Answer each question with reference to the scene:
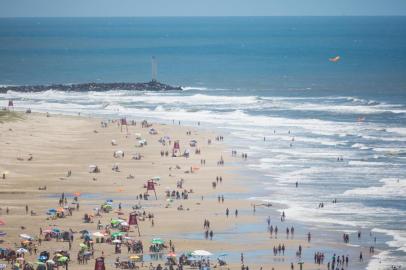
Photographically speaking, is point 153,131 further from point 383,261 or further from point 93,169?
point 383,261

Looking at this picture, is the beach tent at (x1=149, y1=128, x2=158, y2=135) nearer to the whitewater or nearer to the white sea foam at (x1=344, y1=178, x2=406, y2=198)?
the whitewater

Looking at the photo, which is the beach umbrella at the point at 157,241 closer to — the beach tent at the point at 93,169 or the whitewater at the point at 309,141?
the whitewater at the point at 309,141

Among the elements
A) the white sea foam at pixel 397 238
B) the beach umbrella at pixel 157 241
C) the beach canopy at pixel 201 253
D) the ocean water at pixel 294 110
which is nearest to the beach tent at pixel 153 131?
the ocean water at pixel 294 110

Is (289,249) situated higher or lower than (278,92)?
lower

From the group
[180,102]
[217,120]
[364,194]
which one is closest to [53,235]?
[364,194]

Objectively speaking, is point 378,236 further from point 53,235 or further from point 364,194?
point 53,235

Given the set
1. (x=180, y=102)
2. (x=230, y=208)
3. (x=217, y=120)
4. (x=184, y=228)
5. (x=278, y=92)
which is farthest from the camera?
(x=278, y=92)
